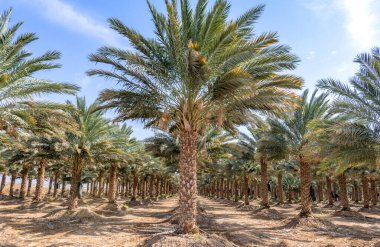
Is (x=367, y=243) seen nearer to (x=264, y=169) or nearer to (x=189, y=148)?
(x=189, y=148)

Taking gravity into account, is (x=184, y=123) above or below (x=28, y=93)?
below

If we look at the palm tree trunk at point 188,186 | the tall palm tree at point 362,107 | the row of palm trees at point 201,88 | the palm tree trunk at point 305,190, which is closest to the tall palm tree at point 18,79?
→ the row of palm trees at point 201,88

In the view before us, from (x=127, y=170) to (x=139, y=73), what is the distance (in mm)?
26888

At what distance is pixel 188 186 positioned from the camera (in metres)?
11.7

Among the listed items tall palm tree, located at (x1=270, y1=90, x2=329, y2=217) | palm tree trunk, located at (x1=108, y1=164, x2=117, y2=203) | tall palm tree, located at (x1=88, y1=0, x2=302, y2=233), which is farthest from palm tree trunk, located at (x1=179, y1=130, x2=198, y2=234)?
palm tree trunk, located at (x1=108, y1=164, x2=117, y2=203)

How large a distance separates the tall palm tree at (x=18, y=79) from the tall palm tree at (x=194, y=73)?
7.11ft

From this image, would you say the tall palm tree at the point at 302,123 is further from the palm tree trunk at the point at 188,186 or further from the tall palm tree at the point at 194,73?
the palm tree trunk at the point at 188,186

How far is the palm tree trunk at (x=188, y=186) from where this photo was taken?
37.6 feet

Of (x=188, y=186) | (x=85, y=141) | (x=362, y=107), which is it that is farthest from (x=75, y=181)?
(x=362, y=107)

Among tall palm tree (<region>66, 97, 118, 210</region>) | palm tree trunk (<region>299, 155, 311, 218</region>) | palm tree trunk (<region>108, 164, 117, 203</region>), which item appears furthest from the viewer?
palm tree trunk (<region>108, 164, 117, 203</region>)

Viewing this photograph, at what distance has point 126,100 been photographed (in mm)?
12719

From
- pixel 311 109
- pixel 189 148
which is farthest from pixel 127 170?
pixel 189 148

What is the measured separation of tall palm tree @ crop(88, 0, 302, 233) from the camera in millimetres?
11234

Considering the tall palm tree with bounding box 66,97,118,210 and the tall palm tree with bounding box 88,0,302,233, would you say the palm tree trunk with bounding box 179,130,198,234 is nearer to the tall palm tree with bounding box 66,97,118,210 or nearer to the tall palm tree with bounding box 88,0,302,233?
the tall palm tree with bounding box 88,0,302,233
